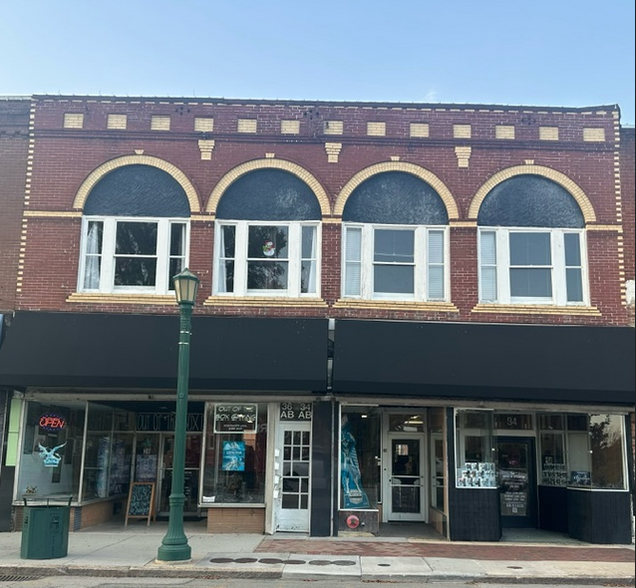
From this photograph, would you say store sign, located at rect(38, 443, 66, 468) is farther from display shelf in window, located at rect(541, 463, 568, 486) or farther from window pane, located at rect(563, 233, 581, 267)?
window pane, located at rect(563, 233, 581, 267)

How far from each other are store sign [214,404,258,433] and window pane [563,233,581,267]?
7.26m

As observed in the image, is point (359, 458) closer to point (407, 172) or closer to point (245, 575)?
point (245, 575)

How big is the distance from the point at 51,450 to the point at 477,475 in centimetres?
867

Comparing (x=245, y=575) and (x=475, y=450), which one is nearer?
(x=245, y=575)

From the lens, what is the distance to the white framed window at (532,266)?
50.1ft

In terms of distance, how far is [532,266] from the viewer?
15.4 meters

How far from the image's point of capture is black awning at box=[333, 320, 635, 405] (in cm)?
1391

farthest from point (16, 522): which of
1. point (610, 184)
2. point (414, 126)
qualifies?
point (610, 184)

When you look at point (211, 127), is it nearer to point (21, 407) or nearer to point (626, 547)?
point (21, 407)

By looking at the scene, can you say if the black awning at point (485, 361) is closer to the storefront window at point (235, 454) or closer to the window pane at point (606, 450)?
the window pane at point (606, 450)

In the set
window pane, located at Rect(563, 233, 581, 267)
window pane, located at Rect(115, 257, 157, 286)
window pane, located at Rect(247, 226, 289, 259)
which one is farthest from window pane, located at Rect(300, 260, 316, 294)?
window pane, located at Rect(563, 233, 581, 267)

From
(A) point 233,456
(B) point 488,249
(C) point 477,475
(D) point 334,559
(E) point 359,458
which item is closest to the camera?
(D) point 334,559

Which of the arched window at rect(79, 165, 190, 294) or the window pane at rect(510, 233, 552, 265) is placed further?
the window pane at rect(510, 233, 552, 265)

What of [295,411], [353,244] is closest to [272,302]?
[353,244]
